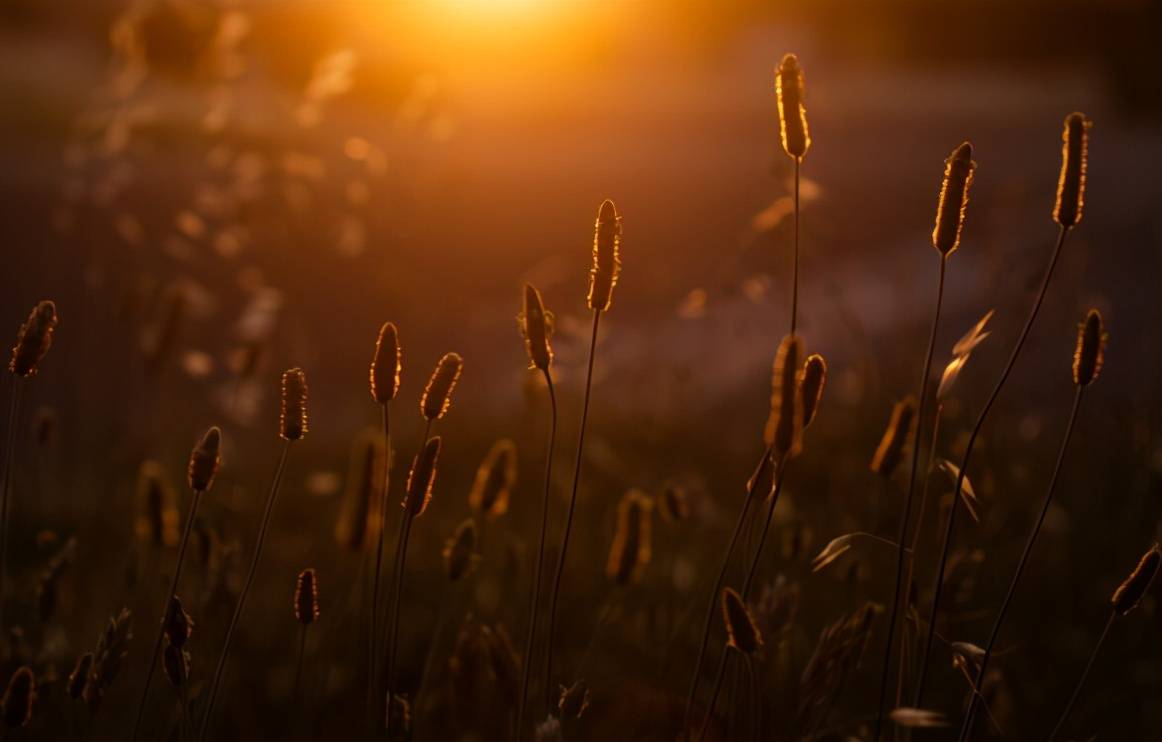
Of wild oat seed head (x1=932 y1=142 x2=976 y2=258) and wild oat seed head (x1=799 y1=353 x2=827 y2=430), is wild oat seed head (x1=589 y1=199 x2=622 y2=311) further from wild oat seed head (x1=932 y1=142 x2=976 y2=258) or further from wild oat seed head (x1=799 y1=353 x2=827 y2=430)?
wild oat seed head (x1=932 y1=142 x2=976 y2=258)

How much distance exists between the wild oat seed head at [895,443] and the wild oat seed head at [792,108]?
0.40 m

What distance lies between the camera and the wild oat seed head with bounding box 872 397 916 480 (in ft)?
5.97

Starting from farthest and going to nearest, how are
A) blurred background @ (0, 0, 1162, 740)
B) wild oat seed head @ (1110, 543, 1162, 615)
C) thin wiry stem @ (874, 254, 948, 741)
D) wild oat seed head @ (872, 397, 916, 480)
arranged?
blurred background @ (0, 0, 1162, 740), wild oat seed head @ (872, 397, 916, 480), wild oat seed head @ (1110, 543, 1162, 615), thin wiry stem @ (874, 254, 948, 741)

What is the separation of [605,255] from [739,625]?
443 mm

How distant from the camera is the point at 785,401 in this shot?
1404 mm

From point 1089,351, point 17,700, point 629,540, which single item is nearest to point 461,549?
point 629,540

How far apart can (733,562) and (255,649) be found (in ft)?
3.61

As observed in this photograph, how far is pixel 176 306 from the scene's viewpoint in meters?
2.81

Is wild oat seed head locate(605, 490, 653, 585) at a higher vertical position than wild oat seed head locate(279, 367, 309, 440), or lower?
lower

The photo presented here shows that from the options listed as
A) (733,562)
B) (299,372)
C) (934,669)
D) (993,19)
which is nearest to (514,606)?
(733,562)

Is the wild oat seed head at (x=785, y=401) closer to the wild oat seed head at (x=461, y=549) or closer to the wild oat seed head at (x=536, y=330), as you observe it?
the wild oat seed head at (x=536, y=330)

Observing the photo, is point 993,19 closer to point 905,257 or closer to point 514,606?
point 905,257

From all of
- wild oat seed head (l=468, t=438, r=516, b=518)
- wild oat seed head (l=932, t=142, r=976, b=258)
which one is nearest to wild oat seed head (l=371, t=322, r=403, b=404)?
wild oat seed head (l=468, t=438, r=516, b=518)

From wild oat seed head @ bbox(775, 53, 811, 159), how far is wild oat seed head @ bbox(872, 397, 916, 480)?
15.6 inches
